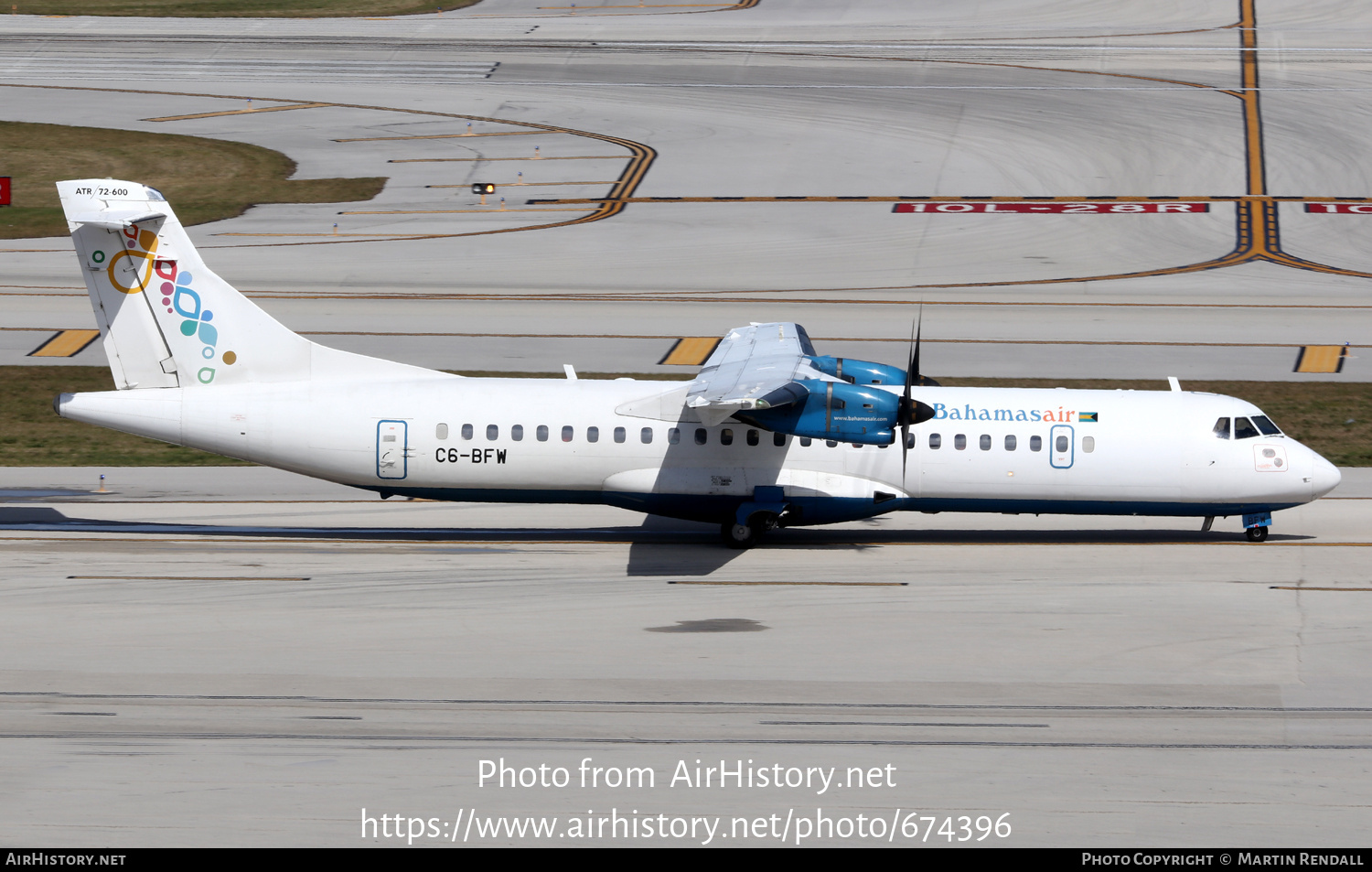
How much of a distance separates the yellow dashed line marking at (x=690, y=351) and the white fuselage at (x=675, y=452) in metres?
11.6

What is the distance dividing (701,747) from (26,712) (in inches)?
347

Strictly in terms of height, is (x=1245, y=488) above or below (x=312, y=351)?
below

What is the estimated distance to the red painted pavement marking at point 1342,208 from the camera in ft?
177

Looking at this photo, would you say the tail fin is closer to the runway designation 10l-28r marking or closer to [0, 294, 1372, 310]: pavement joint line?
[0, 294, 1372, 310]: pavement joint line

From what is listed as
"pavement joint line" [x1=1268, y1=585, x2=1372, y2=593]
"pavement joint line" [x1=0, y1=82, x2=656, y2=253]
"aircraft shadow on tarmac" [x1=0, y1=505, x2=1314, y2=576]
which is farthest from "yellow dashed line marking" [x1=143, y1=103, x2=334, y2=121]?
"pavement joint line" [x1=1268, y1=585, x2=1372, y2=593]

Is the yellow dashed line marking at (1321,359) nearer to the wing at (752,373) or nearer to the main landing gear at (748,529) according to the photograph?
the wing at (752,373)

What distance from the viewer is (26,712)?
61.9ft

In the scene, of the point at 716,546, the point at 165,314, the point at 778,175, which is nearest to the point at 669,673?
the point at 716,546

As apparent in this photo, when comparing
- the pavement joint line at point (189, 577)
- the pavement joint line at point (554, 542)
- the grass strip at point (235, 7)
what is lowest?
the pavement joint line at point (189, 577)

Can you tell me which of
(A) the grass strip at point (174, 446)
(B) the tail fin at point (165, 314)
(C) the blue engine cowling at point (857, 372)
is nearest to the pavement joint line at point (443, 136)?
(A) the grass strip at point (174, 446)

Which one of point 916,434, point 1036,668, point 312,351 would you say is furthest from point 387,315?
point 1036,668

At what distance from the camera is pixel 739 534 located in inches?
1075

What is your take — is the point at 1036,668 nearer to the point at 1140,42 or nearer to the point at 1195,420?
the point at 1195,420
